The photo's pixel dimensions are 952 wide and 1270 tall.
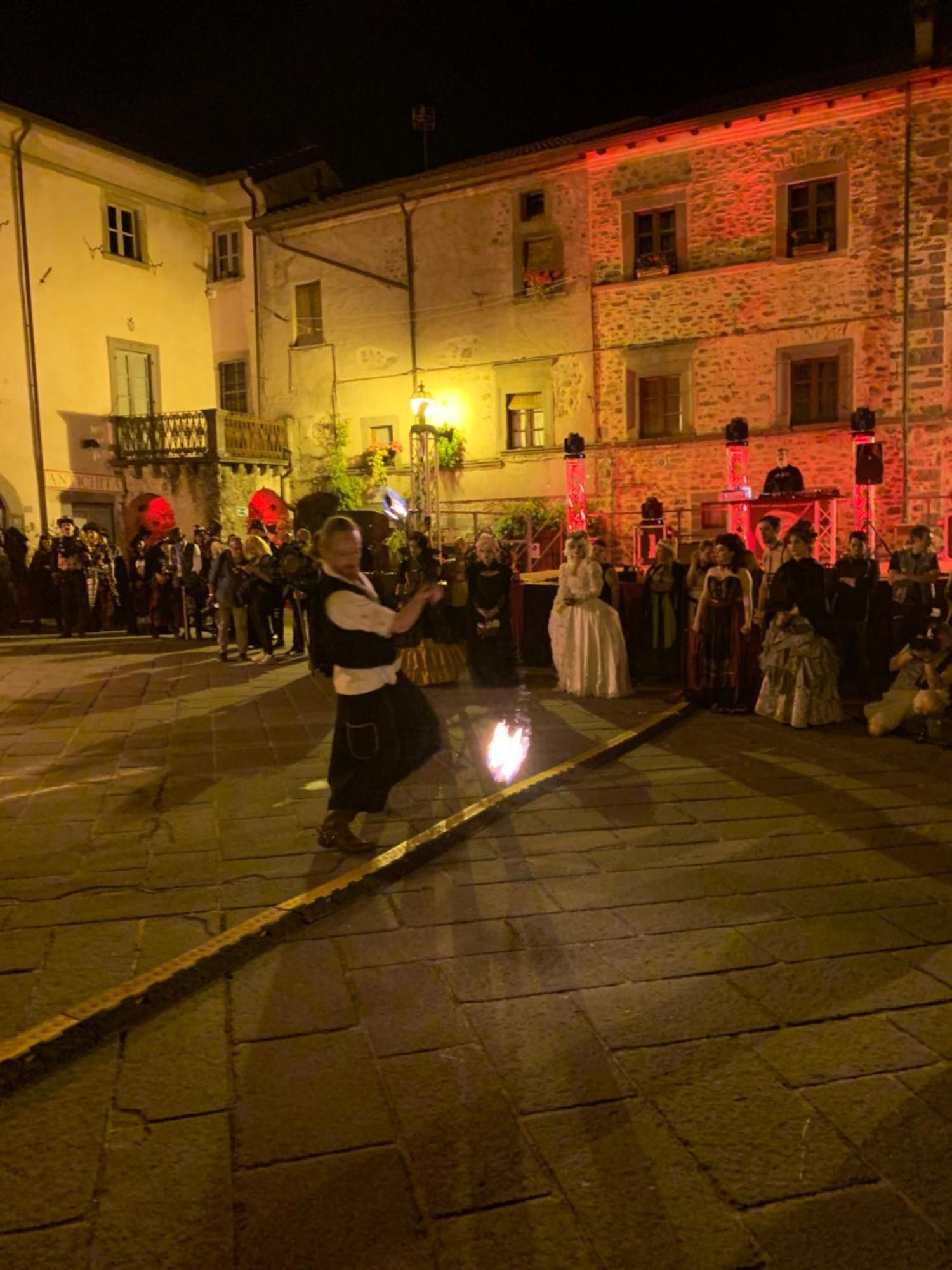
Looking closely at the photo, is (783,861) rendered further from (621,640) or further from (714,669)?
(621,640)

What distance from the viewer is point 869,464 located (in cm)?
1462

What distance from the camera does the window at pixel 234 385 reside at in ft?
80.2

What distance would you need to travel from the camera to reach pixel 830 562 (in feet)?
50.9

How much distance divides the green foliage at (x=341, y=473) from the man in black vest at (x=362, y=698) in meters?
18.0

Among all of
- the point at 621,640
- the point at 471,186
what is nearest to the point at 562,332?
the point at 471,186

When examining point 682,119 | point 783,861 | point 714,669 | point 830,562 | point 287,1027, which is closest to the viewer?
point 287,1027

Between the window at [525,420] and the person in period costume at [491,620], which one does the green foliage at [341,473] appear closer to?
the window at [525,420]

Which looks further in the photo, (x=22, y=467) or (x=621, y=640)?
(x=22, y=467)

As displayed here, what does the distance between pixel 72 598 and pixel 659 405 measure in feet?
39.0

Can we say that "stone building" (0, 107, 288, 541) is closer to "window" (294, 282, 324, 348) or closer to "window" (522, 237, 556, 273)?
"window" (294, 282, 324, 348)

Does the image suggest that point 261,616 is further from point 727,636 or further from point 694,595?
point 727,636

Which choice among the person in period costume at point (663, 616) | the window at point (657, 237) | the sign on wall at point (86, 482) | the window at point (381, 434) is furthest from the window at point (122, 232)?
the person in period costume at point (663, 616)

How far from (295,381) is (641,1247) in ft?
76.3

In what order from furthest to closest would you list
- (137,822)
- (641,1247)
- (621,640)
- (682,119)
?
1. (682,119)
2. (621,640)
3. (137,822)
4. (641,1247)
